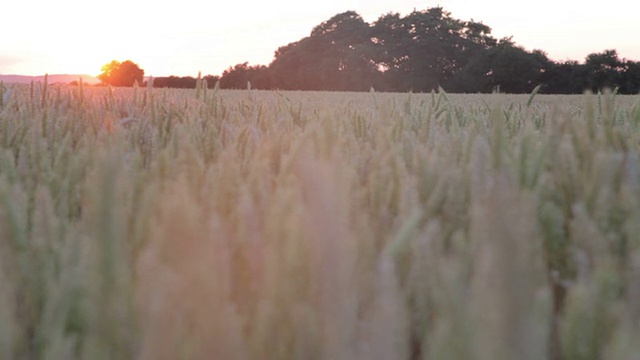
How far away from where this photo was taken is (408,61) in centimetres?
4028

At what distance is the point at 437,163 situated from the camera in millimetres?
940

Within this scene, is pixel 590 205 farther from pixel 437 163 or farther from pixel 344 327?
pixel 344 327

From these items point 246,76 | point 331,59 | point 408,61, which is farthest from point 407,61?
point 246,76

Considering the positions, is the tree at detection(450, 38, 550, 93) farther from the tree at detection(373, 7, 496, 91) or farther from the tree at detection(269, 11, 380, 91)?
the tree at detection(269, 11, 380, 91)

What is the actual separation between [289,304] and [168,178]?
0.43 meters

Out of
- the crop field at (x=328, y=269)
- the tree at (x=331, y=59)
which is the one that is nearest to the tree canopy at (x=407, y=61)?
the tree at (x=331, y=59)

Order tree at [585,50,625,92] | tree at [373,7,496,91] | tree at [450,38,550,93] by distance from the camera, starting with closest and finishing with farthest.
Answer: tree at [585,50,625,92], tree at [450,38,550,93], tree at [373,7,496,91]

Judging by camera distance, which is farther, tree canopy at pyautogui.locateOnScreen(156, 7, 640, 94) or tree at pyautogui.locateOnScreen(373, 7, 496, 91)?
tree at pyautogui.locateOnScreen(373, 7, 496, 91)

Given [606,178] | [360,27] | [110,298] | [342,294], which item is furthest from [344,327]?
[360,27]

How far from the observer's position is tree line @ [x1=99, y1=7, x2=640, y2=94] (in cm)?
3528

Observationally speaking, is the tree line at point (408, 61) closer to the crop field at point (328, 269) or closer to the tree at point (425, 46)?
the tree at point (425, 46)

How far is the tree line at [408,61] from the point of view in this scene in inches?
1389

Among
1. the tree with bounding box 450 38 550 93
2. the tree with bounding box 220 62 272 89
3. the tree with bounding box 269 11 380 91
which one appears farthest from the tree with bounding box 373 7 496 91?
the tree with bounding box 220 62 272 89

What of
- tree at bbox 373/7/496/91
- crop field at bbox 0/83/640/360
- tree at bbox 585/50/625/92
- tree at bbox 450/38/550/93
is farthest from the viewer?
tree at bbox 373/7/496/91
